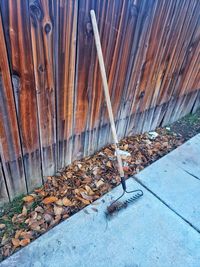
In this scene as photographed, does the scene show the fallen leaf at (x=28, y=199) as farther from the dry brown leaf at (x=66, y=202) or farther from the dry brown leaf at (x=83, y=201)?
the dry brown leaf at (x=83, y=201)

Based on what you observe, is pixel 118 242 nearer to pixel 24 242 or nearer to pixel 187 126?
pixel 24 242

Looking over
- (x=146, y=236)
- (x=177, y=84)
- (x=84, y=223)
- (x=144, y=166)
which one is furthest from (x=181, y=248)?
(x=177, y=84)

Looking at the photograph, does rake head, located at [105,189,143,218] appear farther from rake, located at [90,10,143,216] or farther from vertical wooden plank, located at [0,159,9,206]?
vertical wooden plank, located at [0,159,9,206]

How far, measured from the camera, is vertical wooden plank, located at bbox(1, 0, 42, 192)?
1.25 metres

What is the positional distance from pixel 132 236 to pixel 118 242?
13 cm

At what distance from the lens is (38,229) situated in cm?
180

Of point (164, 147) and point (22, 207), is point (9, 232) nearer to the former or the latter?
point (22, 207)

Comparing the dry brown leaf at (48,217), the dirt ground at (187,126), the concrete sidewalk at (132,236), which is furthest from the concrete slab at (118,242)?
the dirt ground at (187,126)

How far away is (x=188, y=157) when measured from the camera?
2.68 meters

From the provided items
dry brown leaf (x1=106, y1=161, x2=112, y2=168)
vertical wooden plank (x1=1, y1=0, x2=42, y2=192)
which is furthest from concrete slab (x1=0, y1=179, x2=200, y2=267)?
vertical wooden plank (x1=1, y1=0, x2=42, y2=192)

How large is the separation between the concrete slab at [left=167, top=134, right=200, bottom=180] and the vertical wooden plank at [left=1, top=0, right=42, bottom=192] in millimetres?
1529

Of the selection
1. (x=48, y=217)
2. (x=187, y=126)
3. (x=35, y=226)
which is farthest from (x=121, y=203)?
(x=187, y=126)

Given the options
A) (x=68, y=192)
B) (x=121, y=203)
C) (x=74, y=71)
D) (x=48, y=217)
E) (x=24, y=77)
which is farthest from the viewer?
(x=68, y=192)

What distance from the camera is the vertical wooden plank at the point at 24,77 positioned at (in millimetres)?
1254
